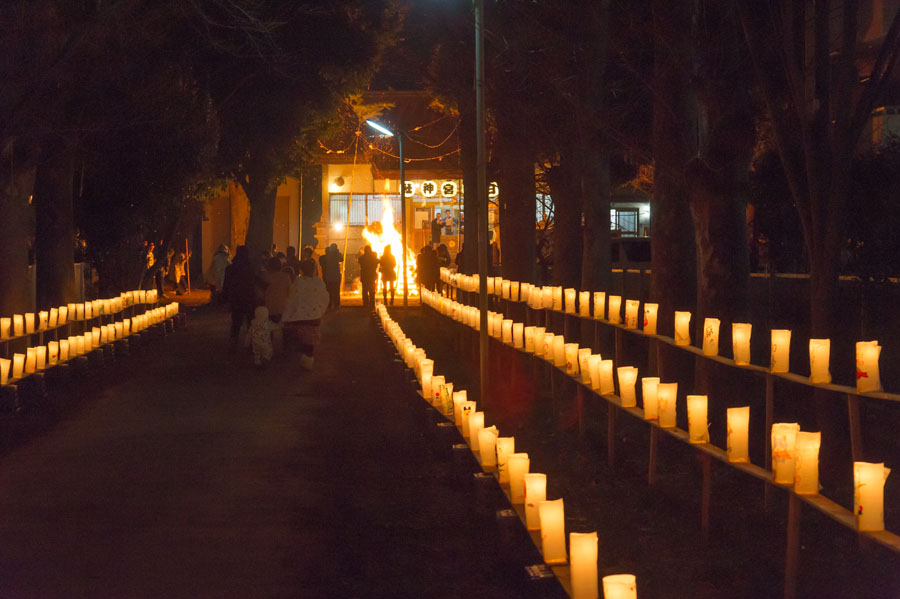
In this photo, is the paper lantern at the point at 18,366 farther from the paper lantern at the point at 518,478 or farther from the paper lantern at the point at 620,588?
the paper lantern at the point at 620,588

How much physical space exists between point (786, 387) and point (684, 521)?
6.11m

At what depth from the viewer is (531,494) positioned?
659 cm

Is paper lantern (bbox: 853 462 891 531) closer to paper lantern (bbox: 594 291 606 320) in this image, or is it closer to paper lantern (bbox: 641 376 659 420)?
paper lantern (bbox: 641 376 659 420)

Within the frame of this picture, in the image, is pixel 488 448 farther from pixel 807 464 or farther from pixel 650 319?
pixel 807 464

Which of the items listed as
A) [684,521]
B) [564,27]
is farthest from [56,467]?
[564,27]

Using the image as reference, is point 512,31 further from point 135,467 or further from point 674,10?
point 135,467

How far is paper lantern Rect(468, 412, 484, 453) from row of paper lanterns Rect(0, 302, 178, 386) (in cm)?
610

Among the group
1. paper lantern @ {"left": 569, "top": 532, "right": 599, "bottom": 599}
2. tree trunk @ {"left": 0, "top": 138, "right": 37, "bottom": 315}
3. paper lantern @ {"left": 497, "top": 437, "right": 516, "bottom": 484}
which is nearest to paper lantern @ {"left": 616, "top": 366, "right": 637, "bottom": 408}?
paper lantern @ {"left": 497, "top": 437, "right": 516, "bottom": 484}

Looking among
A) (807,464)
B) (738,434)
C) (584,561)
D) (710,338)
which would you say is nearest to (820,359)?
(738,434)

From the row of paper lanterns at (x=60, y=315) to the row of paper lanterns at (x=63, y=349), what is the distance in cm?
30

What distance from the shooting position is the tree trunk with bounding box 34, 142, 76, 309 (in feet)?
70.0

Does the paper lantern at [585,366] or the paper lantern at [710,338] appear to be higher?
the paper lantern at [710,338]

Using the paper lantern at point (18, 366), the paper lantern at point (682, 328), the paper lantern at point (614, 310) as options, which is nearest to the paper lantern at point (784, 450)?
the paper lantern at point (682, 328)

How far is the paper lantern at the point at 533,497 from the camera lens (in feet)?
21.5
